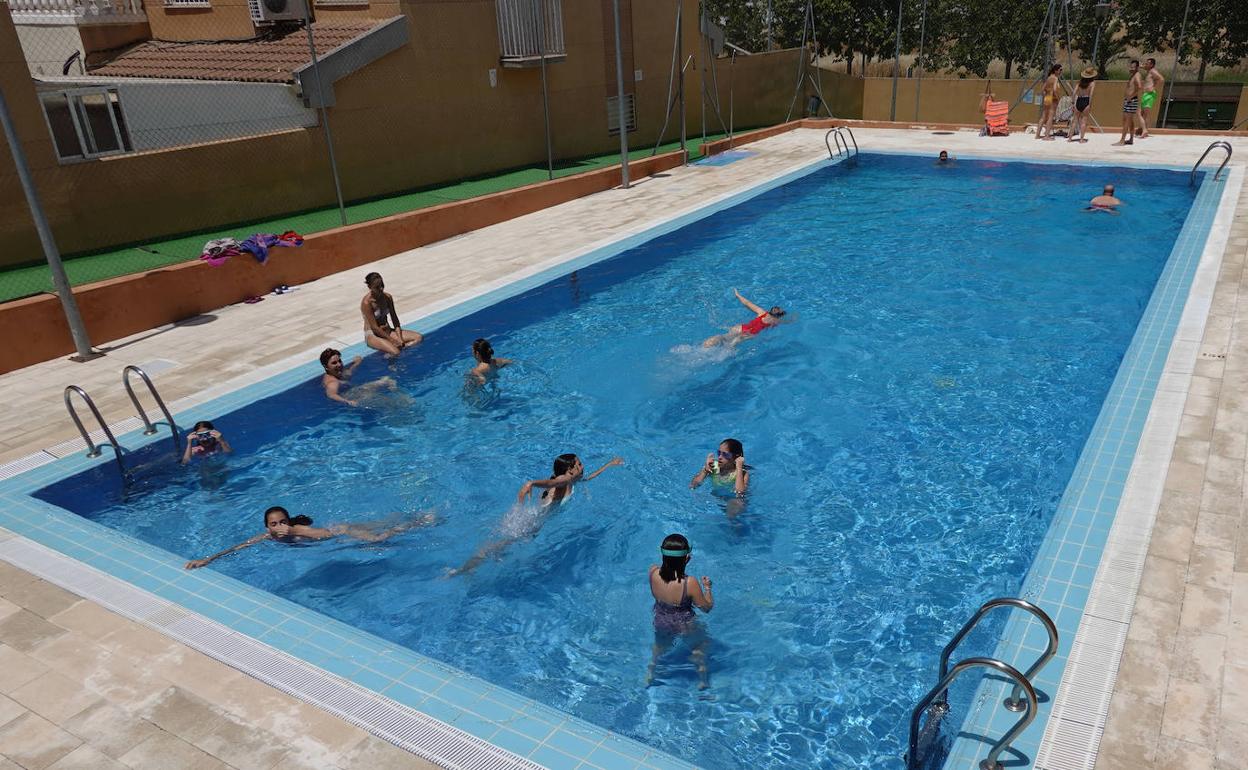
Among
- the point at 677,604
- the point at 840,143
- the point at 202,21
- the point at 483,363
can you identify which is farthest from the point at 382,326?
the point at 840,143

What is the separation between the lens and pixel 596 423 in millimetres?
9383

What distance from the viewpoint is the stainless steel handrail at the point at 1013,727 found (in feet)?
12.7

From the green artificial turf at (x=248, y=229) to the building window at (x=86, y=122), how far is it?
1489 millimetres

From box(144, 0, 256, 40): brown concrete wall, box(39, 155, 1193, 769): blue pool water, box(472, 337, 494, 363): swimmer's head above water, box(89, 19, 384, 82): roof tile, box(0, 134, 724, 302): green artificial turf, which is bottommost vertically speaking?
box(39, 155, 1193, 769): blue pool water

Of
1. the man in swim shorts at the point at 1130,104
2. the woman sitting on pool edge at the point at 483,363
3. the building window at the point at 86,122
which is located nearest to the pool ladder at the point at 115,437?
the woman sitting on pool edge at the point at 483,363

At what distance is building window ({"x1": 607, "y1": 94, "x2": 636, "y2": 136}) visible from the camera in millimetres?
→ 21672

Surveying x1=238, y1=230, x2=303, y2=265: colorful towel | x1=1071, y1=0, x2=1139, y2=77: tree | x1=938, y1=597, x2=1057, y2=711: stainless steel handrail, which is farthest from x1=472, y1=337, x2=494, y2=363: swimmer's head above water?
x1=1071, y1=0, x2=1139, y2=77: tree

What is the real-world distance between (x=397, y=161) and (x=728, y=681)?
44.1 feet

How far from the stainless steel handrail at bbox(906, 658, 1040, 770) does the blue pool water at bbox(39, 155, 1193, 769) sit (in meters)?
0.73

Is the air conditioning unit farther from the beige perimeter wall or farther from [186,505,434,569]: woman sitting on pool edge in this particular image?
[186,505,434,569]: woman sitting on pool edge

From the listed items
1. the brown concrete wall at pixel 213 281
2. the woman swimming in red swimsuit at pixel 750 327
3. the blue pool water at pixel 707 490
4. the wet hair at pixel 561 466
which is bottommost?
the blue pool water at pixel 707 490

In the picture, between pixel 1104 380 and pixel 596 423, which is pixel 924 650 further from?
pixel 1104 380

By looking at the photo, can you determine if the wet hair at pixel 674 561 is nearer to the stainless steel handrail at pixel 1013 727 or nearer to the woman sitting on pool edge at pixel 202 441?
the stainless steel handrail at pixel 1013 727

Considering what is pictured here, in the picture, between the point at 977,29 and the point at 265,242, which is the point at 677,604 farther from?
the point at 977,29
